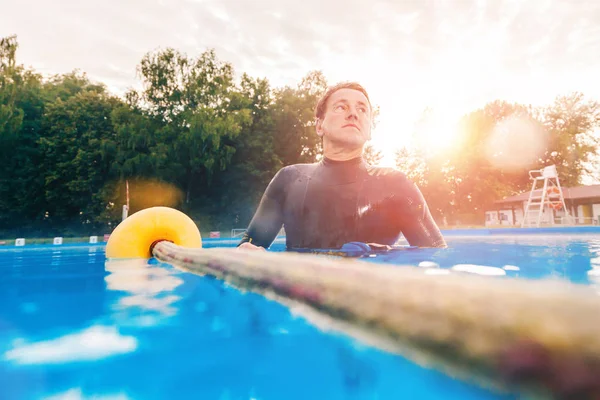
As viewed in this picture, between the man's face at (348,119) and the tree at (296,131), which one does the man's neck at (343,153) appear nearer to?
the man's face at (348,119)

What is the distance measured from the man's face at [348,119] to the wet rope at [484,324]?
234 cm

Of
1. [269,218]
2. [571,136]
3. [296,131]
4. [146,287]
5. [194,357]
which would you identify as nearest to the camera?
[194,357]

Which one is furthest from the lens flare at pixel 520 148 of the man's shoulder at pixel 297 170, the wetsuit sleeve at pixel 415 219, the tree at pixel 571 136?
the man's shoulder at pixel 297 170

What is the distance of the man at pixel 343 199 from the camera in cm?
311

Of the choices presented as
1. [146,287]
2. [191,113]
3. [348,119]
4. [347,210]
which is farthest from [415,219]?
[191,113]

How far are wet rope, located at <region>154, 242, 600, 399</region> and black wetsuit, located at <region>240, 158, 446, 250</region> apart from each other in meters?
2.06

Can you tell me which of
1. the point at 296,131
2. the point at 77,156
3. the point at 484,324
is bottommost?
the point at 484,324

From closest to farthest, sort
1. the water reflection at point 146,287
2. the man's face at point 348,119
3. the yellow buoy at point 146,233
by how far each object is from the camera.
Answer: the water reflection at point 146,287, the man's face at point 348,119, the yellow buoy at point 146,233

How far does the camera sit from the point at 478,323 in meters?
0.59

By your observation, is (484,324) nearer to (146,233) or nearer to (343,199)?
(343,199)

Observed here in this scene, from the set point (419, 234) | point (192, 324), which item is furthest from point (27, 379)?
point (419, 234)

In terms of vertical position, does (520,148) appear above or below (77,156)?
above

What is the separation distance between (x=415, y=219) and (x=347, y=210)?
2.08ft

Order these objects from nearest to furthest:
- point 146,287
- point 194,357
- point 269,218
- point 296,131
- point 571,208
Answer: point 194,357 → point 146,287 → point 269,218 → point 296,131 → point 571,208
